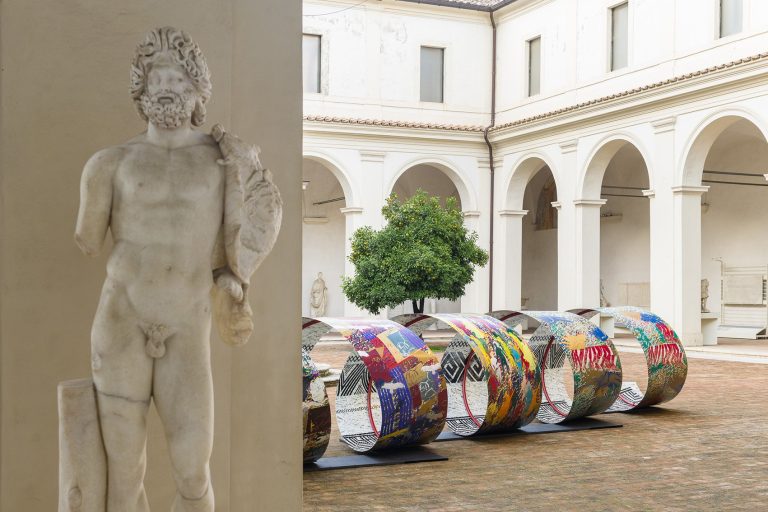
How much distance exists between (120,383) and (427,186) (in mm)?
27443

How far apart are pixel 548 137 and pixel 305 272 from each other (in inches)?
377

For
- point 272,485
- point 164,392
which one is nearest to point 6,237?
point 164,392

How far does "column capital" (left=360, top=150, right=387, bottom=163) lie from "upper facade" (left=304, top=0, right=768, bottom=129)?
2.88 feet

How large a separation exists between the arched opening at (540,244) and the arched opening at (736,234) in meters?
5.92

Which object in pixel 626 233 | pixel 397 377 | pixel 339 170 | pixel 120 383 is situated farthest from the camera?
pixel 626 233

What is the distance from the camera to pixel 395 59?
2548 cm

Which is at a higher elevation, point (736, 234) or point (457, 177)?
point (457, 177)

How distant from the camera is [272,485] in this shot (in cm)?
480

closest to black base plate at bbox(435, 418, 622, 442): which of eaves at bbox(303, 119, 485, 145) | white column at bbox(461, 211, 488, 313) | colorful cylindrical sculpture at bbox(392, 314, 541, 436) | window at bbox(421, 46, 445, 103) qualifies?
→ colorful cylindrical sculpture at bbox(392, 314, 541, 436)

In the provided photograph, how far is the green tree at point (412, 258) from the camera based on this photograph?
63.1 ft

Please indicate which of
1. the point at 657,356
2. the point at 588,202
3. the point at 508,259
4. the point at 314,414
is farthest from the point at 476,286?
the point at 314,414

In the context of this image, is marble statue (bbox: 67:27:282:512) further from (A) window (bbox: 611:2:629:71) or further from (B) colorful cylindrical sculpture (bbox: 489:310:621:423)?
(A) window (bbox: 611:2:629:71)

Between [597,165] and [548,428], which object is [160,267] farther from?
[597,165]

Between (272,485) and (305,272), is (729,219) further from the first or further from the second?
(272,485)
